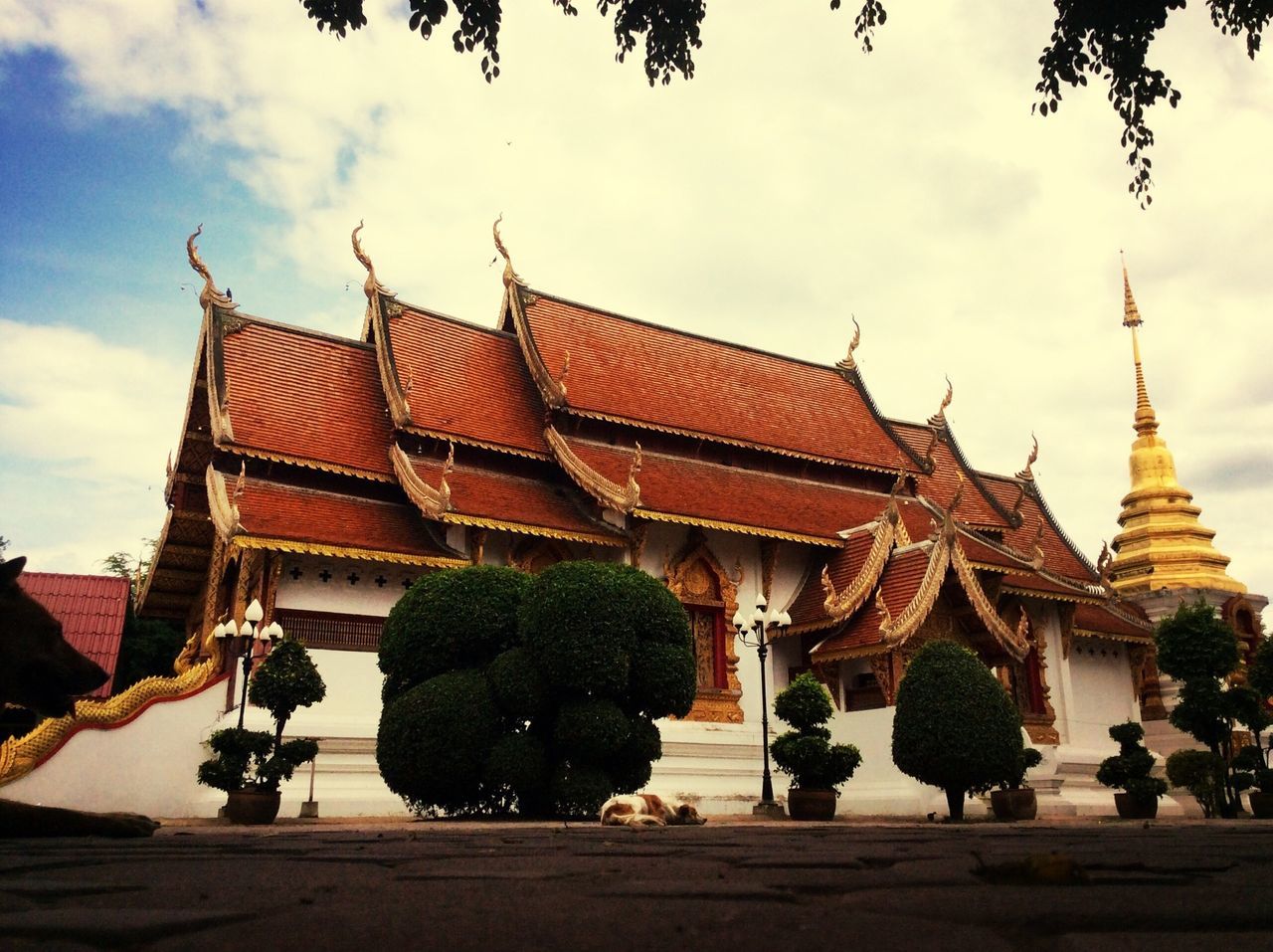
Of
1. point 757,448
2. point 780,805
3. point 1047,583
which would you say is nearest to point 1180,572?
point 1047,583

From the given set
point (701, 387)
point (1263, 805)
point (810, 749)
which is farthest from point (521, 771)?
point (701, 387)

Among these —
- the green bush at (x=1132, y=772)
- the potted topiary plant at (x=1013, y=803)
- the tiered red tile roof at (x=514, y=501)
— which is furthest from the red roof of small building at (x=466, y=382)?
the green bush at (x=1132, y=772)

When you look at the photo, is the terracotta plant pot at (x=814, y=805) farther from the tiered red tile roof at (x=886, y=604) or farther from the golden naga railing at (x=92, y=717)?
the golden naga railing at (x=92, y=717)

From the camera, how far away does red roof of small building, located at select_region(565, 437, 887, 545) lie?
15984 mm

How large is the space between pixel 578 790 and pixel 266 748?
3535mm

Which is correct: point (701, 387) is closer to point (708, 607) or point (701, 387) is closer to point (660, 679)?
point (708, 607)

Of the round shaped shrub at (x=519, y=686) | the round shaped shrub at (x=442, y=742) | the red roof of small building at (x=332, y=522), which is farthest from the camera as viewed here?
the red roof of small building at (x=332, y=522)

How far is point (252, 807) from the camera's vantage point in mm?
10547

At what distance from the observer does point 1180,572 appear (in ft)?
88.7

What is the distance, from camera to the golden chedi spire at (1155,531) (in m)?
27.1

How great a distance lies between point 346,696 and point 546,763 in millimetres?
4582

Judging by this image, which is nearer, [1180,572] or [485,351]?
[485,351]

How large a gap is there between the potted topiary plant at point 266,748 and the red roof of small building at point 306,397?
14.9ft

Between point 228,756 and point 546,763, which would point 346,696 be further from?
point 546,763
